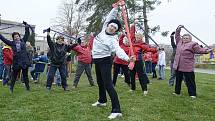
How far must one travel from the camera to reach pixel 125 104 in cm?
927

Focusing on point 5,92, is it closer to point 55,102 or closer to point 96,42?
point 55,102

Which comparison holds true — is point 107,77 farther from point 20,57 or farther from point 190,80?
point 20,57

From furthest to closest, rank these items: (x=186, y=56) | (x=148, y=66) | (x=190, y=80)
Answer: (x=148, y=66) < (x=190, y=80) < (x=186, y=56)

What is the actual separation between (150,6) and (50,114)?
31053mm

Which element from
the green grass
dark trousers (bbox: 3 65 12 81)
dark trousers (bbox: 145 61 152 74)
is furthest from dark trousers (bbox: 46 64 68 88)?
dark trousers (bbox: 145 61 152 74)

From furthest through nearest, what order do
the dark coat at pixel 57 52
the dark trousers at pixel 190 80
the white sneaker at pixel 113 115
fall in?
the dark coat at pixel 57 52
the dark trousers at pixel 190 80
the white sneaker at pixel 113 115

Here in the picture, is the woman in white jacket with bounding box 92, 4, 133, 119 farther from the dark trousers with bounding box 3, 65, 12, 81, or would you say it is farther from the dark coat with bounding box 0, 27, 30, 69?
the dark trousers with bounding box 3, 65, 12, 81

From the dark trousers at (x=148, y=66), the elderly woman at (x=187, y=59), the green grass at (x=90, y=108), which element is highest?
the elderly woman at (x=187, y=59)

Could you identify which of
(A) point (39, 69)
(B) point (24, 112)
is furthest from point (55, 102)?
(A) point (39, 69)

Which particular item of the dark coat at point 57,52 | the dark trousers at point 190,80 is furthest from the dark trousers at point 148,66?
the dark coat at point 57,52

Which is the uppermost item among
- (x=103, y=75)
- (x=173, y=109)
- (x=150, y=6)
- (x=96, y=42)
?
(x=150, y=6)

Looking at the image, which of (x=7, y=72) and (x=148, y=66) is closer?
(x=7, y=72)

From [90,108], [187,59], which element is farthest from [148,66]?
[90,108]

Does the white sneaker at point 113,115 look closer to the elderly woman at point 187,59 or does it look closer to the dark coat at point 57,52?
the elderly woman at point 187,59
